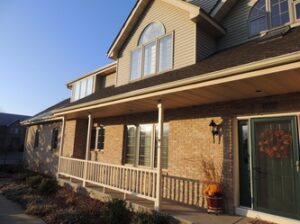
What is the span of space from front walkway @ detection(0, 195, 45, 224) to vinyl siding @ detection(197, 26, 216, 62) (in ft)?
22.6

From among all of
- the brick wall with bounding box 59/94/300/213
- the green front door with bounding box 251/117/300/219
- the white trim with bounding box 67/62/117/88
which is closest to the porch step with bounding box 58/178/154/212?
the brick wall with bounding box 59/94/300/213

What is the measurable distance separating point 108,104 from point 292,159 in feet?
17.7

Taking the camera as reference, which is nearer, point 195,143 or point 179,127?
point 195,143

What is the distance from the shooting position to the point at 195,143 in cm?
715

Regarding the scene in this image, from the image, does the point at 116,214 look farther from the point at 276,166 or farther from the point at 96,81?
the point at 96,81

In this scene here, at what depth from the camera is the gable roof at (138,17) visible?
25.8 feet

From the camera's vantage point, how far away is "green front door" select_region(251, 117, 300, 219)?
5.25m

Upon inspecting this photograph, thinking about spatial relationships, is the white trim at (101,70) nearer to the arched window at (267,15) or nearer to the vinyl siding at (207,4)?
the vinyl siding at (207,4)

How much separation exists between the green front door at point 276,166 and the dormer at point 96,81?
873 cm

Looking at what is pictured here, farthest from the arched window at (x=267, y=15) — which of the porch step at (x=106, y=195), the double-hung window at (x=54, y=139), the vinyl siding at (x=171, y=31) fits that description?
the double-hung window at (x=54, y=139)

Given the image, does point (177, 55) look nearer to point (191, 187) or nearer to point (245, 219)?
point (191, 187)

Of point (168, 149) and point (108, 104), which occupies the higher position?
point (108, 104)

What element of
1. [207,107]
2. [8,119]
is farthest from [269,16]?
[8,119]

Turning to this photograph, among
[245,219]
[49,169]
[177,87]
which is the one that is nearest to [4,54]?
[49,169]
